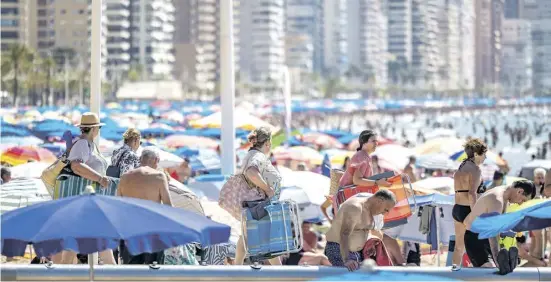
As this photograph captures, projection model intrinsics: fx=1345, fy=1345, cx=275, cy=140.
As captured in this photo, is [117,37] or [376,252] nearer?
[376,252]

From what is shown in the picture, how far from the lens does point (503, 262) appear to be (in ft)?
25.1

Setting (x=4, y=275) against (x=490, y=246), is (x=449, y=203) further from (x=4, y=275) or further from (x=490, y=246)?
(x=4, y=275)

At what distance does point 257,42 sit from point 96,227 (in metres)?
192

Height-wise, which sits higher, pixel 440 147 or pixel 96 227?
pixel 96 227

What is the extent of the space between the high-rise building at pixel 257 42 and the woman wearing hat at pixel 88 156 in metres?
188

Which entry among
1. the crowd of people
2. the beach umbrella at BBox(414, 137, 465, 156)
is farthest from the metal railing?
the beach umbrella at BBox(414, 137, 465, 156)

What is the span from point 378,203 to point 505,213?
78 cm

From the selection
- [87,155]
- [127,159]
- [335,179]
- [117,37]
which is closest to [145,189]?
[87,155]

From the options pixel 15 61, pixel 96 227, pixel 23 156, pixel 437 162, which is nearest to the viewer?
pixel 96 227

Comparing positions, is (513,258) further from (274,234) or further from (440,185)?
(440,185)

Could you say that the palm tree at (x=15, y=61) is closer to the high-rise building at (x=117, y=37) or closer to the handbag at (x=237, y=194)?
the high-rise building at (x=117, y=37)

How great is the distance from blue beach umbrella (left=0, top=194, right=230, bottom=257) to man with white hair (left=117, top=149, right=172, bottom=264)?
55.3 inches

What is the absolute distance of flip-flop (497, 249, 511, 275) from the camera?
7.59 meters

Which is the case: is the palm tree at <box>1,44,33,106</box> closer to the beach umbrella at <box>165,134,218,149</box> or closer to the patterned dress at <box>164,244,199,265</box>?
the beach umbrella at <box>165,134,218,149</box>
